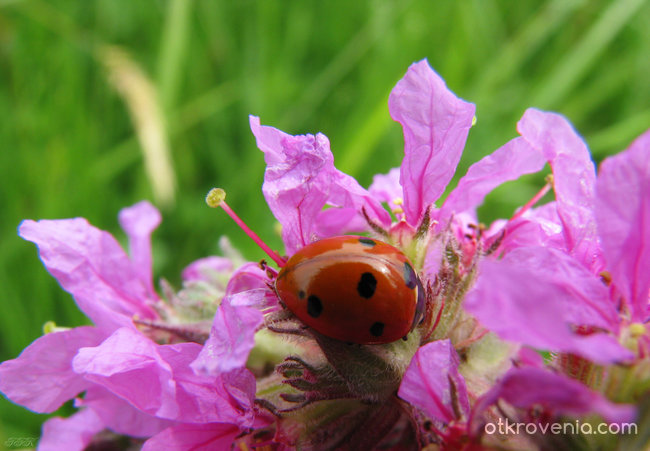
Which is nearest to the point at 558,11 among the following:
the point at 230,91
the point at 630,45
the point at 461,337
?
the point at 630,45

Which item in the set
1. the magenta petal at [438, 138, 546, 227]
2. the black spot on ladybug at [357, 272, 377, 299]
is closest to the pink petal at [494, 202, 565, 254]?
the magenta petal at [438, 138, 546, 227]

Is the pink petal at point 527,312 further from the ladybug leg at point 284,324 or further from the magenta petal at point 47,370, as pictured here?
the magenta petal at point 47,370

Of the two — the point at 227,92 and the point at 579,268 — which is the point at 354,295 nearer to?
the point at 579,268

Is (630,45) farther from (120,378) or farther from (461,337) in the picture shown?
(120,378)

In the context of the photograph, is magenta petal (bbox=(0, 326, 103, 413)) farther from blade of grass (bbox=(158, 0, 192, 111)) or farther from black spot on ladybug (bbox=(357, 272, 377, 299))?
blade of grass (bbox=(158, 0, 192, 111))

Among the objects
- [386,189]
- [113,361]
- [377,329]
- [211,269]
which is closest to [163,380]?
[113,361]
